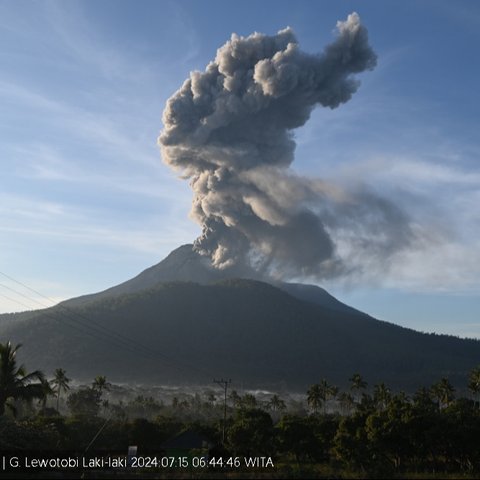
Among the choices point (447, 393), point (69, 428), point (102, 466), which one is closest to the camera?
point (102, 466)

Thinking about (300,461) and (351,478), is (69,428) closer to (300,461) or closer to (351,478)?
(300,461)

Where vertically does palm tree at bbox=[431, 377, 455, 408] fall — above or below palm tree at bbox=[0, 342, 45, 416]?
below

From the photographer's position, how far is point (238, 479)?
30.3 meters

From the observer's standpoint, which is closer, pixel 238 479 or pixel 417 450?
pixel 238 479

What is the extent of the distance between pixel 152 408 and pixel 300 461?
71220mm

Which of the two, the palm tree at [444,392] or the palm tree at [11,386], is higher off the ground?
the palm tree at [11,386]

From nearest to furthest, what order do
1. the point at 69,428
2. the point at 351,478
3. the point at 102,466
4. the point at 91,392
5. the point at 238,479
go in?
the point at 238,479 → the point at 351,478 → the point at 102,466 → the point at 69,428 → the point at 91,392

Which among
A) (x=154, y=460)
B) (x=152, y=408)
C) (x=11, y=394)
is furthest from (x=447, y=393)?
(x=11, y=394)

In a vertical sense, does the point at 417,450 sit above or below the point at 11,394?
below

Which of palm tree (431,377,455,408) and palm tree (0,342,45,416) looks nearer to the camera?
palm tree (0,342,45,416)

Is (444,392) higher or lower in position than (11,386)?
lower

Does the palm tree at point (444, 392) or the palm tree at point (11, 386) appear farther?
the palm tree at point (444, 392)

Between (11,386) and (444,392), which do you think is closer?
(11,386)

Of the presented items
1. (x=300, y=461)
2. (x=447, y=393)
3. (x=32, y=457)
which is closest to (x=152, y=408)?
(x=447, y=393)
